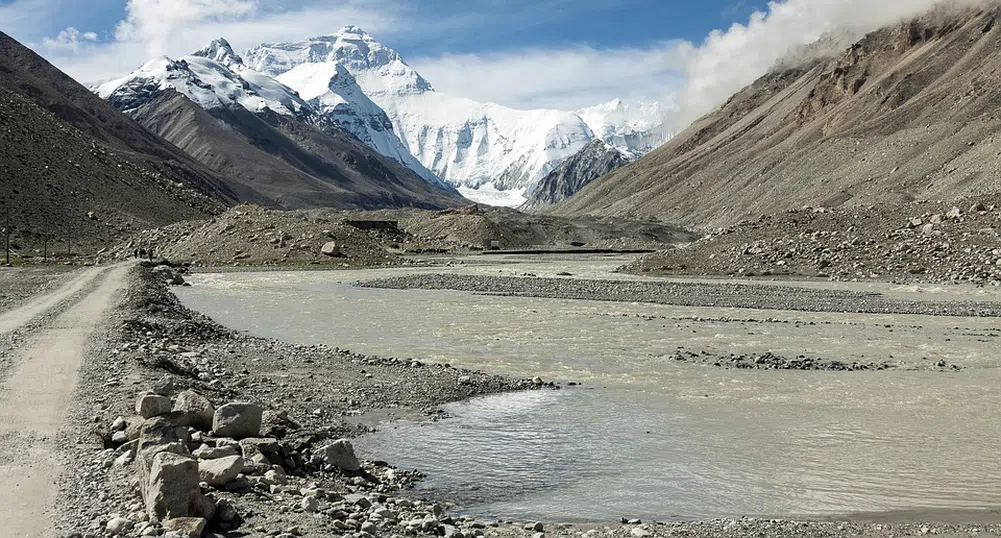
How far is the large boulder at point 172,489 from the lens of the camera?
10172 mm

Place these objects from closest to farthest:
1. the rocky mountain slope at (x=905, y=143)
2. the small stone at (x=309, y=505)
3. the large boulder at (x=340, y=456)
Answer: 1. the small stone at (x=309, y=505)
2. the large boulder at (x=340, y=456)
3. the rocky mountain slope at (x=905, y=143)

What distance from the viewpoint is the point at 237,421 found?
14.9 meters

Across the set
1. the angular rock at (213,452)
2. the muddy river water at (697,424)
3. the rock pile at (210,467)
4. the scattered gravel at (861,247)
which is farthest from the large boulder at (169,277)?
the angular rock at (213,452)

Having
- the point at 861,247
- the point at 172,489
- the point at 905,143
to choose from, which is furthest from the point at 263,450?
the point at 905,143

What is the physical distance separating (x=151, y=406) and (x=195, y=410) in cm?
86

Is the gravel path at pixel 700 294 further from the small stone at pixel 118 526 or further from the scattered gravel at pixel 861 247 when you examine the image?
the small stone at pixel 118 526

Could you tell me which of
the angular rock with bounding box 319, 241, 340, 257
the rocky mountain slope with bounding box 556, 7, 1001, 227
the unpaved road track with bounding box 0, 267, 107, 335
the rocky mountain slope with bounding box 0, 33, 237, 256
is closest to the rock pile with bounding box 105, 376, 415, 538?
the unpaved road track with bounding box 0, 267, 107, 335

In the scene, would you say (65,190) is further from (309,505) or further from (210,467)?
(309,505)

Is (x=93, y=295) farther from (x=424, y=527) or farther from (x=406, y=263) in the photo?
(x=406, y=263)

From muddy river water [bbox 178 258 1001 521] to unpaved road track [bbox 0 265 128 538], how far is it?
572cm

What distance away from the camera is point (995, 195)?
69.7 meters

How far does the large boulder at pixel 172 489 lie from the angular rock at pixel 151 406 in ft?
13.6

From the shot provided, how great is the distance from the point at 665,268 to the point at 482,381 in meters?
52.3

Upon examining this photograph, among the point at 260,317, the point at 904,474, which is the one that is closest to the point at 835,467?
the point at 904,474
